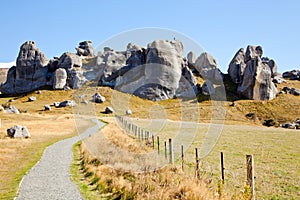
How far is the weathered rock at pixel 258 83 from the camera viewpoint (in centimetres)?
11581

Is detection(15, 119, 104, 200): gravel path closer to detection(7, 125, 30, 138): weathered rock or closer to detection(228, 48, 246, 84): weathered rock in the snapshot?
detection(7, 125, 30, 138): weathered rock

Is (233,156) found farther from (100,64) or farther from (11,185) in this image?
(100,64)

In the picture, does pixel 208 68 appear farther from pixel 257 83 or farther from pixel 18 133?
pixel 18 133

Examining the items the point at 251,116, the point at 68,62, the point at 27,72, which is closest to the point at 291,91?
the point at 251,116

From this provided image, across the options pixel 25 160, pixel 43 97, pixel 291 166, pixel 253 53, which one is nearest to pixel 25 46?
pixel 43 97

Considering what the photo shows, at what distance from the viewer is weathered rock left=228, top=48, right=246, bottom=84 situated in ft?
446

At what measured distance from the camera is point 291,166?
66.9 ft

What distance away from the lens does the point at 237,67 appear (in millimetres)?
→ 139000

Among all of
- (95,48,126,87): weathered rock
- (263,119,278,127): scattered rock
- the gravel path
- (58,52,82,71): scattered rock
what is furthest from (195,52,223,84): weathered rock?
the gravel path

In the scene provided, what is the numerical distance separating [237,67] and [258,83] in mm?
23712

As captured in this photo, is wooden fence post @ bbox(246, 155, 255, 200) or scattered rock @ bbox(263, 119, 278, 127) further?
scattered rock @ bbox(263, 119, 278, 127)

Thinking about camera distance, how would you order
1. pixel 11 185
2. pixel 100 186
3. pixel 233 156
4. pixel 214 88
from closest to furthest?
Answer: pixel 100 186
pixel 11 185
pixel 233 156
pixel 214 88

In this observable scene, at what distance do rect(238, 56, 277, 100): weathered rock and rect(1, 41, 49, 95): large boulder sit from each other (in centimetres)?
8092

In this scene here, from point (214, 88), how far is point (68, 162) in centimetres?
11255
